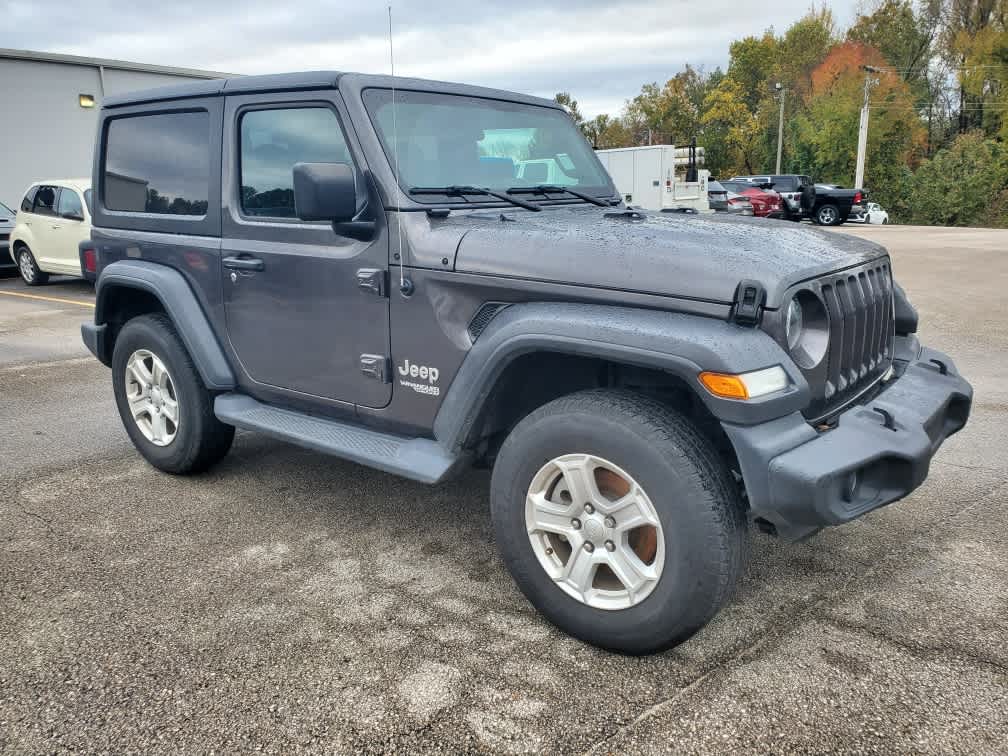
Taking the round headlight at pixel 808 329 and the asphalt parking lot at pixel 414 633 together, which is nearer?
the asphalt parking lot at pixel 414 633

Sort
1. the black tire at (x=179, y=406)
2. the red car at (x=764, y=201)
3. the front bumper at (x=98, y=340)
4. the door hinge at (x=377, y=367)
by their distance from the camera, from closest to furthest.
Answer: the door hinge at (x=377, y=367) → the black tire at (x=179, y=406) → the front bumper at (x=98, y=340) → the red car at (x=764, y=201)

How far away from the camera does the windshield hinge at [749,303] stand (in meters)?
2.41

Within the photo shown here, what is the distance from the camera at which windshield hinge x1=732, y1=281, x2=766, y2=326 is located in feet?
7.91

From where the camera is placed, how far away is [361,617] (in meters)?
3.00

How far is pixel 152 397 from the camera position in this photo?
14.3ft

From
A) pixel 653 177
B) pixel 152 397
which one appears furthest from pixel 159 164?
pixel 653 177

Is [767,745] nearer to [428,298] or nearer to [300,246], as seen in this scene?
[428,298]

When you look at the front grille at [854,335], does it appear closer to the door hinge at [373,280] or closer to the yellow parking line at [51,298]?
the door hinge at [373,280]

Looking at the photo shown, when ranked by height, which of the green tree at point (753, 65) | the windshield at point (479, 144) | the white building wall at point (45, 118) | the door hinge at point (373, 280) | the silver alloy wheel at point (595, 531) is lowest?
the silver alloy wheel at point (595, 531)

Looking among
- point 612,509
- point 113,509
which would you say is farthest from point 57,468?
point 612,509

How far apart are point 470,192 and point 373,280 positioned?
556mm

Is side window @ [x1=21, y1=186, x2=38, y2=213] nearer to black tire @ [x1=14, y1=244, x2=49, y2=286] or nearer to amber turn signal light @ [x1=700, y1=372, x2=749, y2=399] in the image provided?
black tire @ [x1=14, y1=244, x2=49, y2=286]

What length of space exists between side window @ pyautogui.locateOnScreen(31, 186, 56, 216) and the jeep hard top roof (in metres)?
9.30

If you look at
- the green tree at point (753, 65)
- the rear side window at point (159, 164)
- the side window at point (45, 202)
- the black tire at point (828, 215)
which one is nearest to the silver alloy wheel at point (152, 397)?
the rear side window at point (159, 164)
